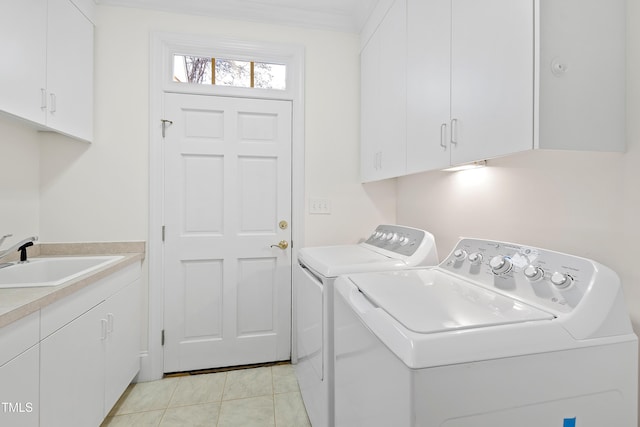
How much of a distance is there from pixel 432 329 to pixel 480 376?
15 centimetres

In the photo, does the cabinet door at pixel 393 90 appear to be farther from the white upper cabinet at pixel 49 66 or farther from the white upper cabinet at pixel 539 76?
the white upper cabinet at pixel 49 66

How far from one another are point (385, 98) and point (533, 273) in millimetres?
1320

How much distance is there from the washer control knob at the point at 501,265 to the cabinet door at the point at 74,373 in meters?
1.69

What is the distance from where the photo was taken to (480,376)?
0.73m

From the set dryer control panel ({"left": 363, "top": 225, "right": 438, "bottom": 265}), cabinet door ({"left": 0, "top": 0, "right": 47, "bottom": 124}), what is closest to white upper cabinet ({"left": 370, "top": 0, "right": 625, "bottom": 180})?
dryer control panel ({"left": 363, "top": 225, "right": 438, "bottom": 265})

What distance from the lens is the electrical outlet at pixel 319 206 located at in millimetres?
2400

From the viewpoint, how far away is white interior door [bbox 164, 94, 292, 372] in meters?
A: 2.21

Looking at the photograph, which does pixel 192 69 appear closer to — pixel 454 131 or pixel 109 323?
pixel 109 323

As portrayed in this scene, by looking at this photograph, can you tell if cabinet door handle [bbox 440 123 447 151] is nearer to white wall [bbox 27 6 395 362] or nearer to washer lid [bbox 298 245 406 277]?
washer lid [bbox 298 245 406 277]

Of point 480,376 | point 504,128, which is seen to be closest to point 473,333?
point 480,376

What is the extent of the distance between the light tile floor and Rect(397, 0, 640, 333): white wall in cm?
146

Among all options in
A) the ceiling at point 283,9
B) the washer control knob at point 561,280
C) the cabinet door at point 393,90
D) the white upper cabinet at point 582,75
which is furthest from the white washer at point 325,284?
the ceiling at point 283,9

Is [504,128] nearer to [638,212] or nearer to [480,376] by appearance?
[638,212]

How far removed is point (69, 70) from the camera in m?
1.79
